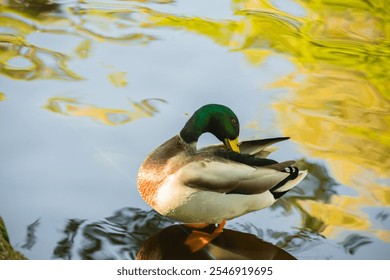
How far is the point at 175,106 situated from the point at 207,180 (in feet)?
3.51

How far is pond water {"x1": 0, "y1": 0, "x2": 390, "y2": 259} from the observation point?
369cm

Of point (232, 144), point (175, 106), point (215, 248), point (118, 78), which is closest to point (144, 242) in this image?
point (215, 248)

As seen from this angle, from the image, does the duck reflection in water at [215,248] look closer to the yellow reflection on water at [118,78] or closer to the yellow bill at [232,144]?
the yellow bill at [232,144]

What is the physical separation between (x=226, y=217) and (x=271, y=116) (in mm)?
1018

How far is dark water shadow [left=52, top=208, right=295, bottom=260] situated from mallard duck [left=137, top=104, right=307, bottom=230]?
0.26 ft

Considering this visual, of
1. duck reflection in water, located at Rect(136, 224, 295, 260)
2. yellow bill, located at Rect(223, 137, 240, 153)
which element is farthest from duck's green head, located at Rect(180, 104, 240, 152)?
duck reflection in water, located at Rect(136, 224, 295, 260)

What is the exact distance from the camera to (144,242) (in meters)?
3.56

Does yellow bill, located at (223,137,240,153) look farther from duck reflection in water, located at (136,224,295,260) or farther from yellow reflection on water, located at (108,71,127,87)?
yellow reflection on water, located at (108,71,127,87)

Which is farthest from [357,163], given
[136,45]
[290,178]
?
[136,45]

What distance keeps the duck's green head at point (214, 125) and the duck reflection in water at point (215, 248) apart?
46cm

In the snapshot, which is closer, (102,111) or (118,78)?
(102,111)

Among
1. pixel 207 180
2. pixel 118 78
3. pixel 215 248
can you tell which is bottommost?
pixel 215 248

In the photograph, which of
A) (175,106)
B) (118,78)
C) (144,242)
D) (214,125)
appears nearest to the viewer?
(144,242)

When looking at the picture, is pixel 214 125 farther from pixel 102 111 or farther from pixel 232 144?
pixel 102 111
